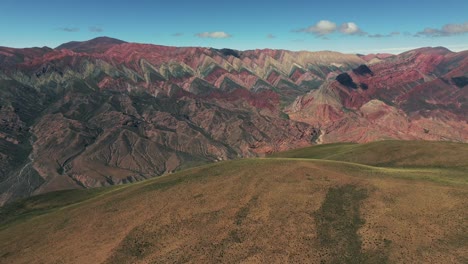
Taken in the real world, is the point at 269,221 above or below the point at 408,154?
below

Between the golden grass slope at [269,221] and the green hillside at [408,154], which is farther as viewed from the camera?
the green hillside at [408,154]

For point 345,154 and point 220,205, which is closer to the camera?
point 220,205

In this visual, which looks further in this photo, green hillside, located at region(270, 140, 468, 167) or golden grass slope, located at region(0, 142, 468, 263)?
green hillside, located at region(270, 140, 468, 167)

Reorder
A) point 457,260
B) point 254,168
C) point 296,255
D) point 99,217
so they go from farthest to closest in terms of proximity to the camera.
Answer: point 254,168 → point 99,217 → point 296,255 → point 457,260

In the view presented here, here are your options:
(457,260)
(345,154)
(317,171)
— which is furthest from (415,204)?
(345,154)

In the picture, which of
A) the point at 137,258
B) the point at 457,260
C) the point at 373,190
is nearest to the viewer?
the point at 457,260

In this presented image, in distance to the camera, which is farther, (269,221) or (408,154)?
(408,154)

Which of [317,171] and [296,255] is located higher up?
[317,171]

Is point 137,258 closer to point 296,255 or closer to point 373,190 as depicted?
point 296,255
